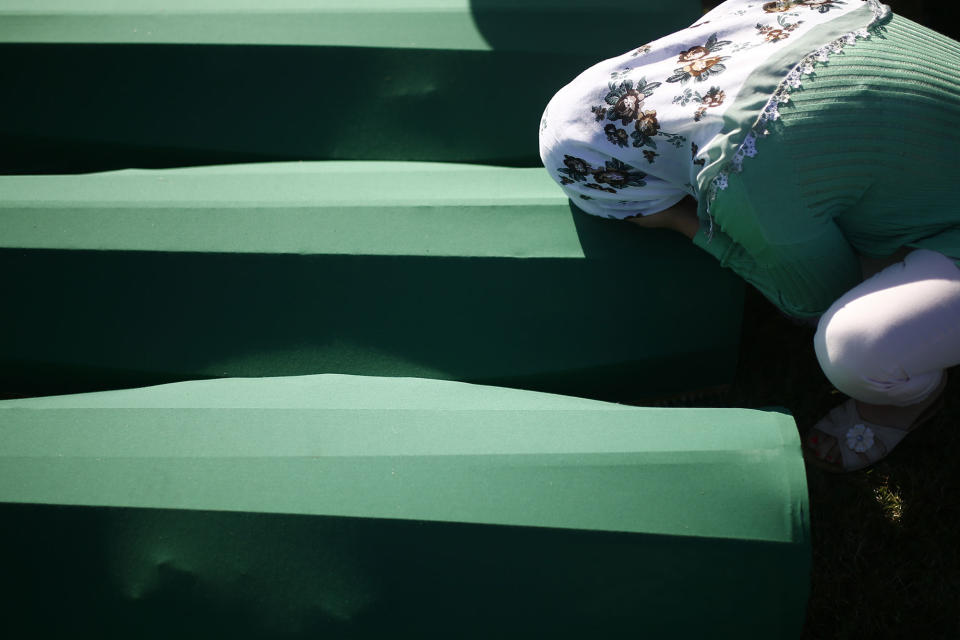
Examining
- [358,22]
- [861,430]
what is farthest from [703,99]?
→ [358,22]

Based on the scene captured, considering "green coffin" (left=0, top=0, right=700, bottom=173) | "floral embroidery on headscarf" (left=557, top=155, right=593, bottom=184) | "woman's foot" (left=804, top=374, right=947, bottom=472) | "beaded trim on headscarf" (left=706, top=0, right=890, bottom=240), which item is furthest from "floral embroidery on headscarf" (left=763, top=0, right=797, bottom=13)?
"woman's foot" (left=804, top=374, right=947, bottom=472)

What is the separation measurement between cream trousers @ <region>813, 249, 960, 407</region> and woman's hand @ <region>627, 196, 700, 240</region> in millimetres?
275

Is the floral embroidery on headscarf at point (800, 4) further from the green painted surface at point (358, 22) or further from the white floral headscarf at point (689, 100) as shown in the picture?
the green painted surface at point (358, 22)

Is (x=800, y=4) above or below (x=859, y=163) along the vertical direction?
above

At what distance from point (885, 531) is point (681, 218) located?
2.59ft

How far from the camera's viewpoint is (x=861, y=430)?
5.00 ft

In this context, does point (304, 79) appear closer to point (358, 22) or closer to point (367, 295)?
point (358, 22)

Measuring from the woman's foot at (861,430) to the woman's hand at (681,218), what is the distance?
53cm

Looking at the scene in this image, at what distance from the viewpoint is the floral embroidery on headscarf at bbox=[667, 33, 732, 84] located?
115 centimetres

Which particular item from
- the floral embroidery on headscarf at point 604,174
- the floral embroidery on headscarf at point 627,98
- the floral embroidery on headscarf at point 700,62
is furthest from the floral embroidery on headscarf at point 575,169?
the floral embroidery on headscarf at point 700,62

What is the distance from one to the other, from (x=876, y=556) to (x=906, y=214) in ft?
2.42

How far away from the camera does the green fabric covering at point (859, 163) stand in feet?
3.51

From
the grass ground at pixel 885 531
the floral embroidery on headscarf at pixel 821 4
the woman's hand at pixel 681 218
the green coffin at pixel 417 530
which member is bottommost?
the grass ground at pixel 885 531

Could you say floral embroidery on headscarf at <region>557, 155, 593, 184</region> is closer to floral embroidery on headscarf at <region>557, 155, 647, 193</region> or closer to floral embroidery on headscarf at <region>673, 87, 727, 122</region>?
floral embroidery on headscarf at <region>557, 155, 647, 193</region>
